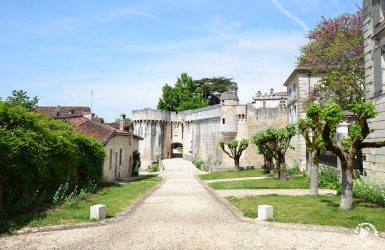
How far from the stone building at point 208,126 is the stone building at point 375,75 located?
28.6 meters

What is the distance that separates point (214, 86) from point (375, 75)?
51295 millimetres

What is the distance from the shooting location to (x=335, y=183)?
17.5 m

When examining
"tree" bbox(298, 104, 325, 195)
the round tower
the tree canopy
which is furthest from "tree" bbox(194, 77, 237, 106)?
"tree" bbox(298, 104, 325, 195)

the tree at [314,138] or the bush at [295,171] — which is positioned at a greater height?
the tree at [314,138]

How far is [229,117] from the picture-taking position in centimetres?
4391

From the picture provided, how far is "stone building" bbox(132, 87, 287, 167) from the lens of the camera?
141 feet

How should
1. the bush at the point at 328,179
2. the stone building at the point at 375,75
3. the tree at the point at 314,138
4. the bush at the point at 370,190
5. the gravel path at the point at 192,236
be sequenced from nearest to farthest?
the gravel path at the point at 192,236 < the tree at the point at 314,138 < the bush at the point at 370,190 < the stone building at the point at 375,75 < the bush at the point at 328,179

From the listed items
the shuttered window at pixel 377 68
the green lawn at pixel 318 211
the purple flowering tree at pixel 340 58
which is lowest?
the green lawn at pixel 318 211

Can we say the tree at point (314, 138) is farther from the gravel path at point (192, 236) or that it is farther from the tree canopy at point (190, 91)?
the tree canopy at point (190, 91)

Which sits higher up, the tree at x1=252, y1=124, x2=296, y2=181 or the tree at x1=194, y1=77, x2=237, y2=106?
the tree at x1=194, y1=77, x2=237, y2=106

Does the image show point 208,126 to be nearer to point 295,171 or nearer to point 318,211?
point 295,171

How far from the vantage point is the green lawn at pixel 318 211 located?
29.6ft

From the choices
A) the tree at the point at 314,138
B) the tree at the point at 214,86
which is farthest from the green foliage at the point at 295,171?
the tree at the point at 214,86

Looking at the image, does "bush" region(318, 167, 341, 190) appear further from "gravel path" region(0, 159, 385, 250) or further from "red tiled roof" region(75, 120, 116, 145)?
"red tiled roof" region(75, 120, 116, 145)
